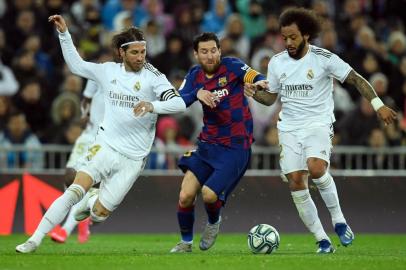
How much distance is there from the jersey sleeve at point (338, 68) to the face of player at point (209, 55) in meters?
1.24

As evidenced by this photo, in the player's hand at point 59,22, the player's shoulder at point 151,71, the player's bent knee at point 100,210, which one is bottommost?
the player's bent knee at point 100,210

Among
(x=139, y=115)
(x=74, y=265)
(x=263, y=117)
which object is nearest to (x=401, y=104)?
(x=263, y=117)

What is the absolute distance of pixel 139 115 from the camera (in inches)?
484

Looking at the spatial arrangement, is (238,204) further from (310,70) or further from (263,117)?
(310,70)

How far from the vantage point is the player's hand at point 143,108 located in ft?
40.4

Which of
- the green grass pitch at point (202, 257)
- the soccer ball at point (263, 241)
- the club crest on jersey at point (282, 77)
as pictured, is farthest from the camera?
the club crest on jersey at point (282, 77)

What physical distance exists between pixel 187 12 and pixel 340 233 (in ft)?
32.3

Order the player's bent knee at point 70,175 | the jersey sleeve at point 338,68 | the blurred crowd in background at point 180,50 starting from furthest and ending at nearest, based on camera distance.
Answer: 1. the blurred crowd in background at point 180,50
2. the player's bent knee at point 70,175
3. the jersey sleeve at point 338,68

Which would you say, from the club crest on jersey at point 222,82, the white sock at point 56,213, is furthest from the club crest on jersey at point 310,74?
the white sock at point 56,213

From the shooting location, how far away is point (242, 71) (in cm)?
1309

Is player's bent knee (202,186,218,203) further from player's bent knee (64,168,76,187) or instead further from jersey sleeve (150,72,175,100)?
player's bent knee (64,168,76,187)

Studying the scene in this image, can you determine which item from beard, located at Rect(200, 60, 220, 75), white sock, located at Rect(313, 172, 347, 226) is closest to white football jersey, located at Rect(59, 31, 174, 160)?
beard, located at Rect(200, 60, 220, 75)

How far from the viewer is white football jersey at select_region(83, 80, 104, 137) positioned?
15.3 m

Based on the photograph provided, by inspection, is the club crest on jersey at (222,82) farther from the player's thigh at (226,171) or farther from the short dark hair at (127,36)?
the short dark hair at (127,36)
